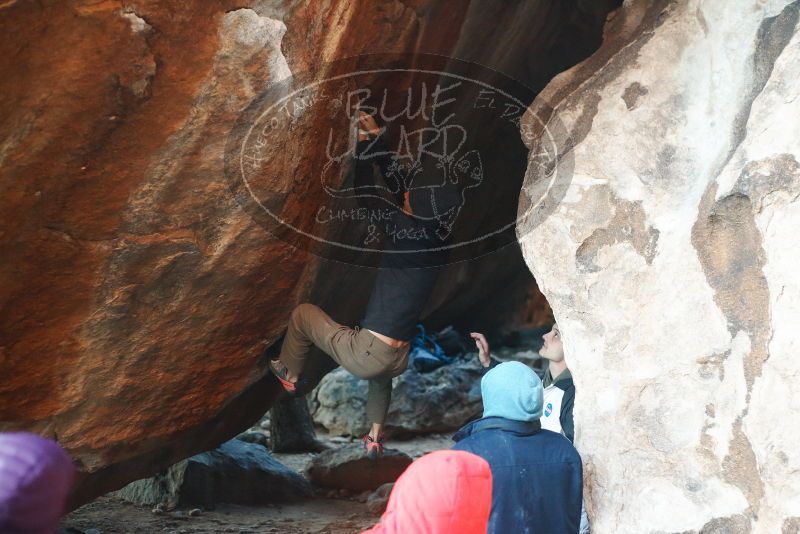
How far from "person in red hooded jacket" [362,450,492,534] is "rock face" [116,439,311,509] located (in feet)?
11.5

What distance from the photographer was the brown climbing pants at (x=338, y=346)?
376 cm

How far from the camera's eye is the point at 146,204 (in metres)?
3.07

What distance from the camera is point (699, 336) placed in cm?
262

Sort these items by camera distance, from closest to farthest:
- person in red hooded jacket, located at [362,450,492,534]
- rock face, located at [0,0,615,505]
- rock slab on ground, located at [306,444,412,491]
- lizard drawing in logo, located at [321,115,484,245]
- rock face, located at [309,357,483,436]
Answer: person in red hooded jacket, located at [362,450,492,534], rock face, located at [0,0,615,505], lizard drawing in logo, located at [321,115,484,245], rock slab on ground, located at [306,444,412,491], rock face, located at [309,357,483,436]

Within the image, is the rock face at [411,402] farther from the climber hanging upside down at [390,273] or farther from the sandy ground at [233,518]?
the climber hanging upside down at [390,273]

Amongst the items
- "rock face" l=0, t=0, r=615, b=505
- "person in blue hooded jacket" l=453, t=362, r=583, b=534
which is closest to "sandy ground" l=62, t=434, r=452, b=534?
"rock face" l=0, t=0, r=615, b=505

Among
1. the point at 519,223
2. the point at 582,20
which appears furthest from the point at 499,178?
the point at 519,223

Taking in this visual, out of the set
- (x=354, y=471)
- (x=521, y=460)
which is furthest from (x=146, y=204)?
(x=354, y=471)

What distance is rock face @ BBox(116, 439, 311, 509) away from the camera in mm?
5105

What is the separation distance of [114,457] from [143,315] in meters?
0.80

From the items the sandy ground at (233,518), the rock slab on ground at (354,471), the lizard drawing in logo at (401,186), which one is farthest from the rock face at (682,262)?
the rock slab on ground at (354,471)

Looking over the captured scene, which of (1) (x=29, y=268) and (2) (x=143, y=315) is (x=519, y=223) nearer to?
A: (2) (x=143, y=315)

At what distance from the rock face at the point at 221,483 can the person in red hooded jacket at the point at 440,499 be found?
11.5 ft

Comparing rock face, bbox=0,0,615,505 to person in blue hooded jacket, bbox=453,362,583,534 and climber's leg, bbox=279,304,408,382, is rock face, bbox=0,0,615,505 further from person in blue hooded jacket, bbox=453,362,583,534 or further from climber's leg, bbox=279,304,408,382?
person in blue hooded jacket, bbox=453,362,583,534
